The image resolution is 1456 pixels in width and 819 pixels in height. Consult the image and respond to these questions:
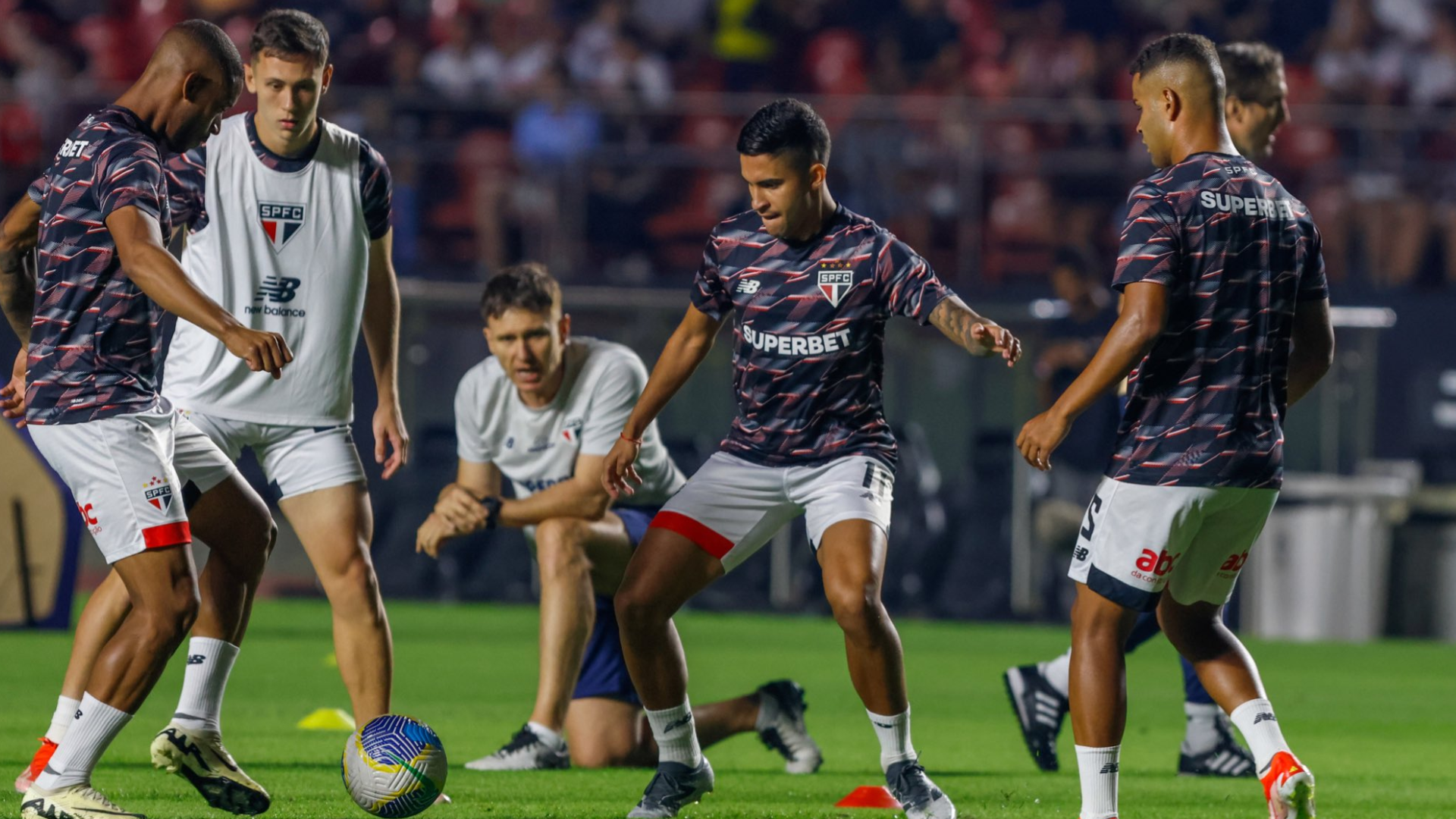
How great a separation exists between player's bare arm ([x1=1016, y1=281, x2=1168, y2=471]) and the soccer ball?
1.90m

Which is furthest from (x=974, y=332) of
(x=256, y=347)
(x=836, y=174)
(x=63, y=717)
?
(x=836, y=174)

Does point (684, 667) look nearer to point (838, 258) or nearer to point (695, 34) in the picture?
point (838, 258)

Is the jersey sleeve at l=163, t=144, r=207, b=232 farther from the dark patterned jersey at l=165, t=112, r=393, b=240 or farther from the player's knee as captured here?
the player's knee

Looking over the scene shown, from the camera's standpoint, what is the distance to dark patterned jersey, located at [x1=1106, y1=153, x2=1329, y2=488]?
16.5 ft

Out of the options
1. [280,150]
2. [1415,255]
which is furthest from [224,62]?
[1415,255]

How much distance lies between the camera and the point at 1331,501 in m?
13.9

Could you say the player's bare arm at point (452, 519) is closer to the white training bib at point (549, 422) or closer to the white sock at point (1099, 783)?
the white training bib at point (549, 422)

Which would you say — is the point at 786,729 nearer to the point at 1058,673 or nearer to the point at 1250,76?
the point at 1058,673

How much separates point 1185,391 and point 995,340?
55cm

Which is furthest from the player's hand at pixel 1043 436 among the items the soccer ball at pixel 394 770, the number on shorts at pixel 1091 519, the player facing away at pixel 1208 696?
the player facing away at pixel 1208 696

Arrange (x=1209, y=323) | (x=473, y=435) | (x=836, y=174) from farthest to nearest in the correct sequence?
(x=836, y=174)
(x=473, y=435)
(x=1209, y=323)

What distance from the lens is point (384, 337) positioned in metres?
6.44

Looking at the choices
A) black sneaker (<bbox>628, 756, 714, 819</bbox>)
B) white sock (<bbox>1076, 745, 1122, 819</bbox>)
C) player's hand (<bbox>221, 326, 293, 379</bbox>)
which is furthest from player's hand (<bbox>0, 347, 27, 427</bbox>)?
white sock (<bbox>1076, 745, 1122, 819</bbox>)

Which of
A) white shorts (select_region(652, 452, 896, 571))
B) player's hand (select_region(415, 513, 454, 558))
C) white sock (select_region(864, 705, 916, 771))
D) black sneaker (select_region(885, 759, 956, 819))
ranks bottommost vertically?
black sneaker (select_region(885, 759, 956, 819))
